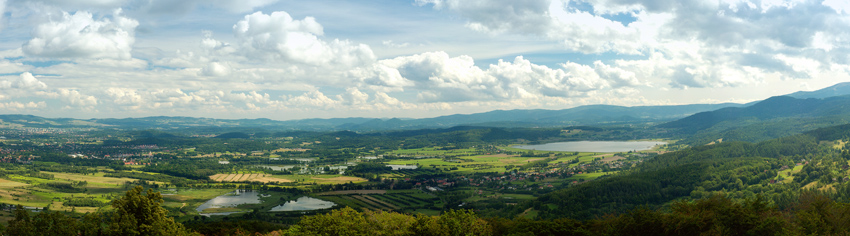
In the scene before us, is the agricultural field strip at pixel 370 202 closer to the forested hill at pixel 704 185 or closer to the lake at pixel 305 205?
the lake at pixel 305 205

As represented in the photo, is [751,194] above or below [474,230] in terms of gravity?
below

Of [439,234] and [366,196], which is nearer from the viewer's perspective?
[439,234]

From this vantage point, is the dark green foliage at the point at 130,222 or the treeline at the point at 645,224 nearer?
the dark green foliage at the point at 130,222

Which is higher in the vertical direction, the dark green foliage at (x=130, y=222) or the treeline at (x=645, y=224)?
the dark green foliage at (x=130, y=222)

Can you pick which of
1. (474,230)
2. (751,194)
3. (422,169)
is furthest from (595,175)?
(474,230)

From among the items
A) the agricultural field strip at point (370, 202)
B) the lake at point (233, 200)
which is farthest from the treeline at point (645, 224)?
the lake at point (233, 200)

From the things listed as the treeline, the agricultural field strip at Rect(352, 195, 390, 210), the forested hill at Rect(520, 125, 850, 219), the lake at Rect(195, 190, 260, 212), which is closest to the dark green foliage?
the treeline

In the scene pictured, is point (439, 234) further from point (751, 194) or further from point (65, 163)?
point (65, 163)
